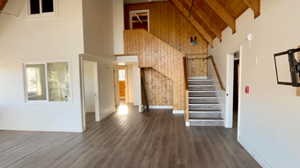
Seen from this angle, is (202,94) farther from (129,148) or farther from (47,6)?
(47,6)

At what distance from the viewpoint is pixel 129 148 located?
3707 mm

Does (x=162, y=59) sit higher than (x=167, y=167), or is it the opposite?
(x=162, y=59)

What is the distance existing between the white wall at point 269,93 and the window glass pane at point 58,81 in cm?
469

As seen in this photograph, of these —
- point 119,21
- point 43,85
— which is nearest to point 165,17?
point 119,21

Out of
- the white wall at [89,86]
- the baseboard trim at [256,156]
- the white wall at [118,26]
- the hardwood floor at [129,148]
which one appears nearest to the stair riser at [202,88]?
the hardwood floor at [129,148]

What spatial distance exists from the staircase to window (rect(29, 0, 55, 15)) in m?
5.18

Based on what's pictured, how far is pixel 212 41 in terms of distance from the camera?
22.1 ft

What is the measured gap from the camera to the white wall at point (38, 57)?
15.6 ft

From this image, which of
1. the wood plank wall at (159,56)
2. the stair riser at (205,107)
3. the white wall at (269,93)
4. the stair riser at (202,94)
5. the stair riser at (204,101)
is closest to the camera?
the white wall at (269,93)

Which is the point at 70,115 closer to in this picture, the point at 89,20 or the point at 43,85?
the point at 43,85

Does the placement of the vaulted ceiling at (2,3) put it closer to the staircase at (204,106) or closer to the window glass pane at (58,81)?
the window glass pane at (58,81)

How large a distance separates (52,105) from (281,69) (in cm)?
553

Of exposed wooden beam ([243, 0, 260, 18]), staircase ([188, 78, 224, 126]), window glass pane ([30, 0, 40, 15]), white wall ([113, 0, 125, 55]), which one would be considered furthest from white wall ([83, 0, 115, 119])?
exposed wooden beam ([243, 0, 260, 18])

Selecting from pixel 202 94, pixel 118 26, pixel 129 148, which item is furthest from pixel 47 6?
pixel 202 94
